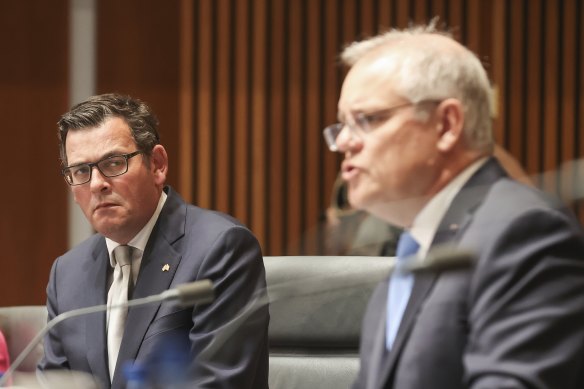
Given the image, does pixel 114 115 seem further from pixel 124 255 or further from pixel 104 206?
pixel 124 255

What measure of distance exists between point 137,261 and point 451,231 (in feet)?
4.46

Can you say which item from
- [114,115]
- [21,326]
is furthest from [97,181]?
[21,326]

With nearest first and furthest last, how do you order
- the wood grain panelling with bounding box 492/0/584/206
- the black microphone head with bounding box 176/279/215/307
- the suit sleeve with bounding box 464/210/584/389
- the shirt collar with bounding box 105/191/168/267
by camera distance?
the suit sleeve with bounding box 464/210/584/389, the black microphone head with bounding box 176/279/215/307, the shirt collar with bounding box 105/191/168/267, the wood grain panelling with bounding box 492/0/584/206

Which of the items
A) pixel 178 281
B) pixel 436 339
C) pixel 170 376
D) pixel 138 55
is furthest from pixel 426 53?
pixel 138 55

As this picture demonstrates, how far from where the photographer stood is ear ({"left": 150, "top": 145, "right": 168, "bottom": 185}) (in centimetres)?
273

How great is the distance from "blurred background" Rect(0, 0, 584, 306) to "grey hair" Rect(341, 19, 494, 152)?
419cm

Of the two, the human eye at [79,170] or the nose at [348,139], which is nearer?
the nose at [348,139]

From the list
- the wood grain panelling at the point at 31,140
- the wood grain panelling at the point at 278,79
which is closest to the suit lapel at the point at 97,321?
the wood grain panelling at the point at 278,79

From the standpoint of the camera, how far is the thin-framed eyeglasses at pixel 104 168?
2.62 m

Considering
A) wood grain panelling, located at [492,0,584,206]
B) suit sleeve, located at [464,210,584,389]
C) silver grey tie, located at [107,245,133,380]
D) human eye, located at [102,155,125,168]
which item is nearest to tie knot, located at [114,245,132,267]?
silver grey tie, located at [107,245,133,380]

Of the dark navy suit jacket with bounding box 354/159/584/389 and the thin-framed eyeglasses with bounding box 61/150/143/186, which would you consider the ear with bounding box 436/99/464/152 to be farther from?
the thin-framed eyeglasses with bounding box 61/150/143/186

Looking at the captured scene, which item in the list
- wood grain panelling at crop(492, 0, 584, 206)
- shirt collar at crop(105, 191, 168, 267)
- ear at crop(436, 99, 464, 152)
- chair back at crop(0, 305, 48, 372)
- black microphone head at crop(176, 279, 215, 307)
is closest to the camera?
black microphone head at crop(176, 279, 215, 307)

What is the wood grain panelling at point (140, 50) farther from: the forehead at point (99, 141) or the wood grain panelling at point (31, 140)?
the forehead at point (99, 141)

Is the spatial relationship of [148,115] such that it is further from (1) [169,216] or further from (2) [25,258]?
(2) [25,258]
